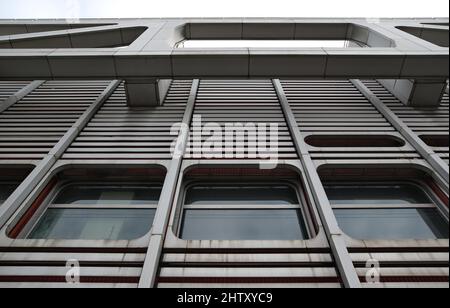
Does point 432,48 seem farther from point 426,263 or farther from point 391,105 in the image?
point 426,263

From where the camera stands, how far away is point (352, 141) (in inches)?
270

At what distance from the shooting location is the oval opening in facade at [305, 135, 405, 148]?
6789 mm

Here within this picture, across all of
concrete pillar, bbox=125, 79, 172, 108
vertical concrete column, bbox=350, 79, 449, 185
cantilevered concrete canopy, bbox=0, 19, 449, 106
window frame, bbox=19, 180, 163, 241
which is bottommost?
window frame, bbox=19, 180, 163, 241

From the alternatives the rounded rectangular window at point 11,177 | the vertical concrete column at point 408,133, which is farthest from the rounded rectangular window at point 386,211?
the rounded rectangular window at point 11,177

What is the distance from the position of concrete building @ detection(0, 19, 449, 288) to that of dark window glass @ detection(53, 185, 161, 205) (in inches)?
1.6

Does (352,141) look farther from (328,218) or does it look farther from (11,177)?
(11,177)

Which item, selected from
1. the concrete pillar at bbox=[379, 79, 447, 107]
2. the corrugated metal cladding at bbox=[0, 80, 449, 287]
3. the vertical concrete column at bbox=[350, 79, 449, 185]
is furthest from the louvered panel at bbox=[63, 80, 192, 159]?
the concrete pillar at bbox=[379, 79, 447, 107]

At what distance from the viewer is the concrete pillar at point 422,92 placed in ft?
24.1

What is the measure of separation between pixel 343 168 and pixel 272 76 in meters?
3.08

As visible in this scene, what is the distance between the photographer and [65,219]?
5.21 meters

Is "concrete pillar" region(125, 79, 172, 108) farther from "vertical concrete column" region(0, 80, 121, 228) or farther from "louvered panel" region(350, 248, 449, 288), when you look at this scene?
"louvered panel" region(350, 248, 449, 288)

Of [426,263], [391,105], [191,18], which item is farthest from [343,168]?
[191,18]

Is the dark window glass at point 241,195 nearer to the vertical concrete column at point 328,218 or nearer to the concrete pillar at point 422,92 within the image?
the vertical concrete column at point 328,218

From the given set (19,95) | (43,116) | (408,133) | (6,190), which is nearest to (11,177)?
(6,190)
